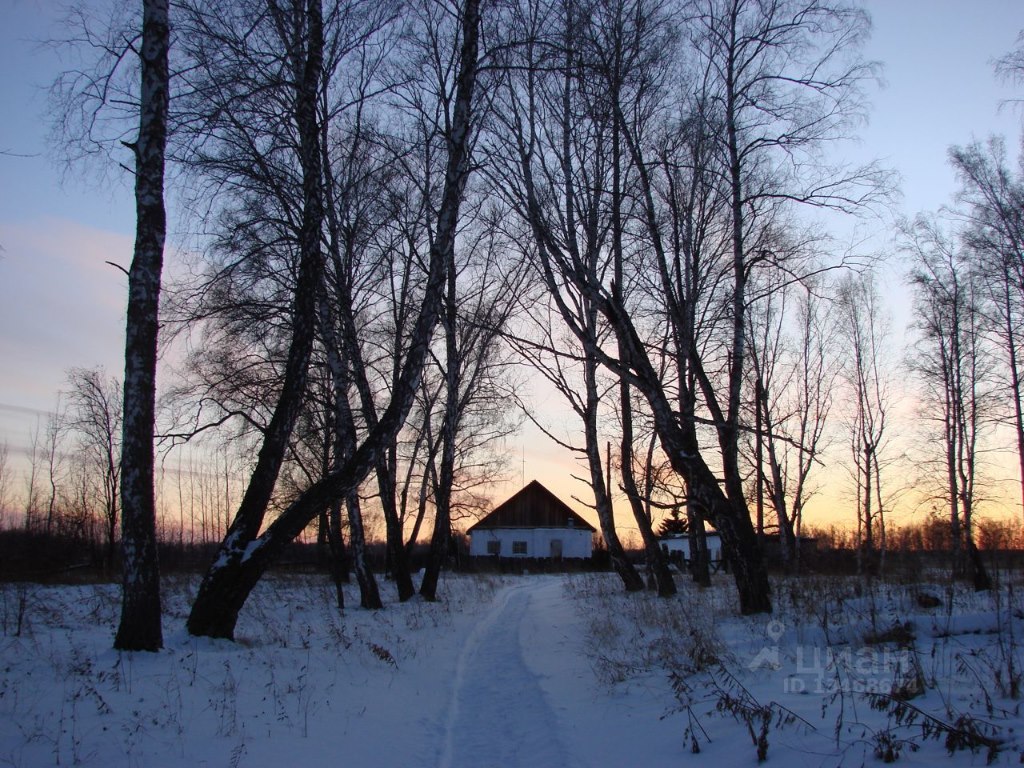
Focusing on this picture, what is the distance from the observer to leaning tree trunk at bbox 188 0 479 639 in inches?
306

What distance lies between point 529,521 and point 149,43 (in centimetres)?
4982

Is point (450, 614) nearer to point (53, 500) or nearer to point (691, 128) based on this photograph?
point (691, 128)

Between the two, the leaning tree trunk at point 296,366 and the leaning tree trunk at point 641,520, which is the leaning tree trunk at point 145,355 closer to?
the leaning tree trunk at point 296,366

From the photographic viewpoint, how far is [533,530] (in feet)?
179

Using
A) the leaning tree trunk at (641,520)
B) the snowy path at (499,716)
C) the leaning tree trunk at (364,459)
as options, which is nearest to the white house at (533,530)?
the leaning tree trunk at (641,520)

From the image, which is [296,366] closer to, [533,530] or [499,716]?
[499,716]

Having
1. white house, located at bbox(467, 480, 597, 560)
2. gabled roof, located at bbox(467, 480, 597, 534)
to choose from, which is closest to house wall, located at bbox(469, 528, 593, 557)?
white house, located at bbox(467, 480, 597, 560)

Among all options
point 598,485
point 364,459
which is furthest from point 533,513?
point 364,459

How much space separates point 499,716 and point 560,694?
2.86 ft

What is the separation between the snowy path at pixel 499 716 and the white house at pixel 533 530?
43366mm

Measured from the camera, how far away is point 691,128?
1157cm

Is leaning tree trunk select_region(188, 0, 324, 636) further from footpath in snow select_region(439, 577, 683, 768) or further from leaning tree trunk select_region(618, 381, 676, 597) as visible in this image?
leaning tree trunk select_region(618, 381, 676, 597)

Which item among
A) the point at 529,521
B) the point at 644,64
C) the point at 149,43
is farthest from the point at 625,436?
the point at 529,521

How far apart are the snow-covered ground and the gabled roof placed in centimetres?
4527
